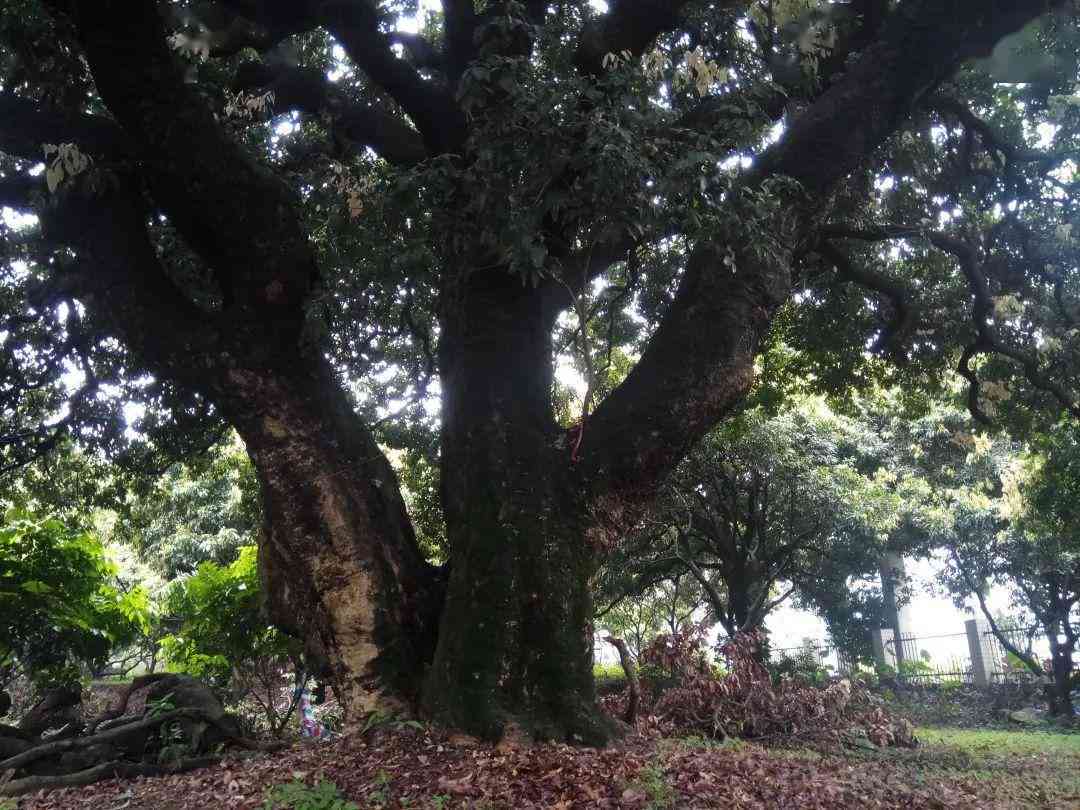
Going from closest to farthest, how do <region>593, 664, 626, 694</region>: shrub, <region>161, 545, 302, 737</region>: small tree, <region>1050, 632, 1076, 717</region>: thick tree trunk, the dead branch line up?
the dead branch, <region>161, 545, 302, 737</region>: small tree, <region>593, 664, 626, 694</region>: shrub, <region>1050, 632, 1076, 717</region>: thick tree trunk

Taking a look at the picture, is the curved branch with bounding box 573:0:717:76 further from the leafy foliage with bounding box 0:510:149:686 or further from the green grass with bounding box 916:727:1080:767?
the green grass with bounding box 916:727:1080:767

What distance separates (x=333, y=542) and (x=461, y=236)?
87.5 inches

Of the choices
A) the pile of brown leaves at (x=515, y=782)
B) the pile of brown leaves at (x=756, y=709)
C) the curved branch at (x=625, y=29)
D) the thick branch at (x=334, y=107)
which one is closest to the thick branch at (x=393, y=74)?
the thick branch at (x=334, y=107)

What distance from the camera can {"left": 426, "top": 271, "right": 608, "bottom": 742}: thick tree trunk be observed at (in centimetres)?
506

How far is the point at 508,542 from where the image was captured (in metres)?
5.37

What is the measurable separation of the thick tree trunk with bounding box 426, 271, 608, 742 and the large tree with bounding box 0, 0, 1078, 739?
19 millimetres

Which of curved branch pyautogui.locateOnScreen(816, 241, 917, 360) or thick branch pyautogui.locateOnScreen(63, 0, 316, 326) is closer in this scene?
thick branch pyautogui.locateOnScreen(63, 0, 316, 326)

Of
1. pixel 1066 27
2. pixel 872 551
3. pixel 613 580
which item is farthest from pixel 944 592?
pixel 1066 27

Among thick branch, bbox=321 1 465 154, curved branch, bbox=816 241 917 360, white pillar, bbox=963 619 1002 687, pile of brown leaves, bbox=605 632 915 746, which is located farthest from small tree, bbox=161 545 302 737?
white pillar, bbox=963 619 1002 687

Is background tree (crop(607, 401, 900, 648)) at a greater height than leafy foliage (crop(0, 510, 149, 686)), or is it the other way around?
background tree (crop(607, 401, 900, 648))

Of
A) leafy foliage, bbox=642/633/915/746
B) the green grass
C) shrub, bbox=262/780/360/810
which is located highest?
leafy foliage, bbox=642/633/915/746

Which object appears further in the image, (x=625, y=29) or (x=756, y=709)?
(x=756, y=709)

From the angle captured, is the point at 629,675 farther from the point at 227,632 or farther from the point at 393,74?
the point at 393,74

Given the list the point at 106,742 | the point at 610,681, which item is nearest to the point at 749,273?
the point at 106,742
